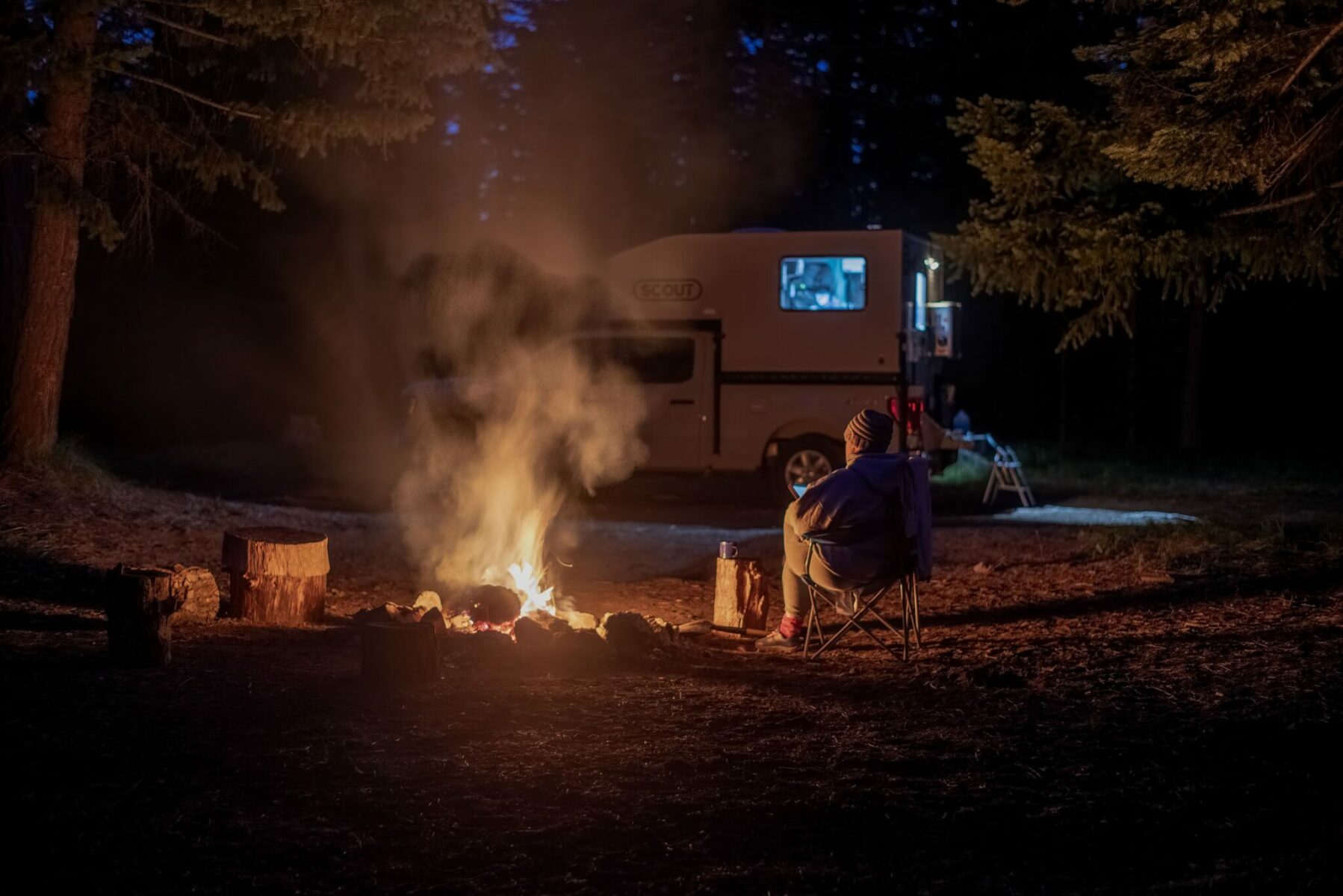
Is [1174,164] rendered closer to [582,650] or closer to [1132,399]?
[582,650]

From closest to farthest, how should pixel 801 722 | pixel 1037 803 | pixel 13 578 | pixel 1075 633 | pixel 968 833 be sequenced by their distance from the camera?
pixel 968 833 → pixel 1037 803 → pixel 801 722 → pixel 1075 633 → pixel 13 578

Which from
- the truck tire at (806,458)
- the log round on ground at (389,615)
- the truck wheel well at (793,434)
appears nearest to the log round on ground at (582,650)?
the log round on ground at (389,615)

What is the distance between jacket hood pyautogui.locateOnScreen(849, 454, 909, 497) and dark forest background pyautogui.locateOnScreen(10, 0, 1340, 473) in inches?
645

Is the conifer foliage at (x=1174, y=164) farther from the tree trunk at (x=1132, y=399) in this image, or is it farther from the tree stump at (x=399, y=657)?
the tree trunk at (x=1132, y=399)

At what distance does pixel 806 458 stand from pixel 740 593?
6423 mm

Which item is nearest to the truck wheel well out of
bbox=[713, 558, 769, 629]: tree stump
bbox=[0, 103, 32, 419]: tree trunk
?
bbox=[713, 558, 769, 629]: tree stump

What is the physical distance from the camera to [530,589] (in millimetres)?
8203

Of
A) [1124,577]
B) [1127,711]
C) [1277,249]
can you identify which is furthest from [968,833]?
[1277,249]

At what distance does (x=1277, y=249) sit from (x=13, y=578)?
8.98 meters

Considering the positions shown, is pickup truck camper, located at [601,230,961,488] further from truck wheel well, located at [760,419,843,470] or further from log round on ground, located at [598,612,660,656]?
log round on ground, located at [598,612,660,656]

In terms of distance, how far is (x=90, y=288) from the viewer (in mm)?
23266

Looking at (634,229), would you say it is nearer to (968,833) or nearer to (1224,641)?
(1224,641)

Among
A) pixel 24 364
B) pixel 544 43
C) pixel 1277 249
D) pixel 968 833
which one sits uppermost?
pixel 544 43

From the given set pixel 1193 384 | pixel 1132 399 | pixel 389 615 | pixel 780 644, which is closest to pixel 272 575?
pixel 389 615
